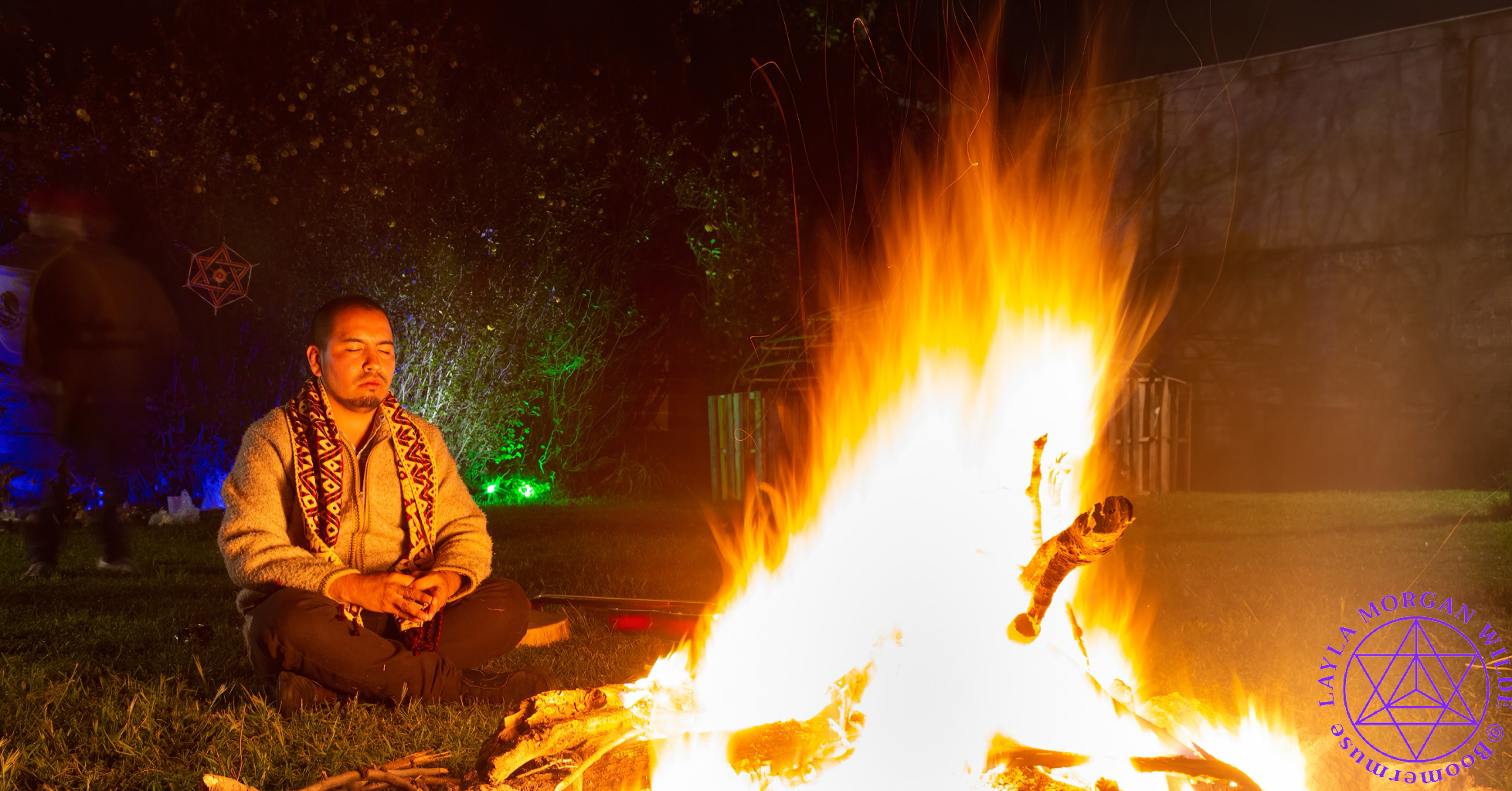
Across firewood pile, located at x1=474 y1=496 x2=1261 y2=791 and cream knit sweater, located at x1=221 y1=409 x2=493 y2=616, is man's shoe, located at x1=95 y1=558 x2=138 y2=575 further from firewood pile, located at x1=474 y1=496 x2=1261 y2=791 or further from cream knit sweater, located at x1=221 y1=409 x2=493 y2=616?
firewood pile, located at x1=474 y1=496 x2=1261 y2=791

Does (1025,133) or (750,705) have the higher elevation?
(1025,133)

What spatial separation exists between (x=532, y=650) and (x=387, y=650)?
46.0 inches

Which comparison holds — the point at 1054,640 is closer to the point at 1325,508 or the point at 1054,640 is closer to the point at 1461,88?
the point at 1325,508

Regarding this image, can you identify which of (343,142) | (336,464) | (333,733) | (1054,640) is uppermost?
(343,142)

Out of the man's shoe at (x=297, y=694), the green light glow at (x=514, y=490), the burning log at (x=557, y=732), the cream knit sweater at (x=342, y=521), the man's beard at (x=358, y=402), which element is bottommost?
the green light glow at (x=514, y=490)

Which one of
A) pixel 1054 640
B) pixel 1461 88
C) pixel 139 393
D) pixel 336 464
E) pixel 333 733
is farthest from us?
pixel 1461 88

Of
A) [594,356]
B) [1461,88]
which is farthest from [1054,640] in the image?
[1461,88]

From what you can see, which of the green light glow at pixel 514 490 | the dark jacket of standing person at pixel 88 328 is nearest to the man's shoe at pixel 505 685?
the dark jacket of standing person at pixel 88 328

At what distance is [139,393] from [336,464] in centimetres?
506

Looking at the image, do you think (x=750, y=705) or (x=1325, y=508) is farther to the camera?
(x=1325, y=508)

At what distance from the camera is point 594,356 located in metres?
12.8

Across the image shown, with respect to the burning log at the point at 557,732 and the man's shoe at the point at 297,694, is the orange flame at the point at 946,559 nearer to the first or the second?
the burning log at the point at 557,732

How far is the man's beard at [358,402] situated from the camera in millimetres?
3674

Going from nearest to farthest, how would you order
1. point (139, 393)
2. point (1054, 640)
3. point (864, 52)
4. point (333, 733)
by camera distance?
point (1054, 640) → point (333, 733) → point (139, 393) → point (864, 52)
